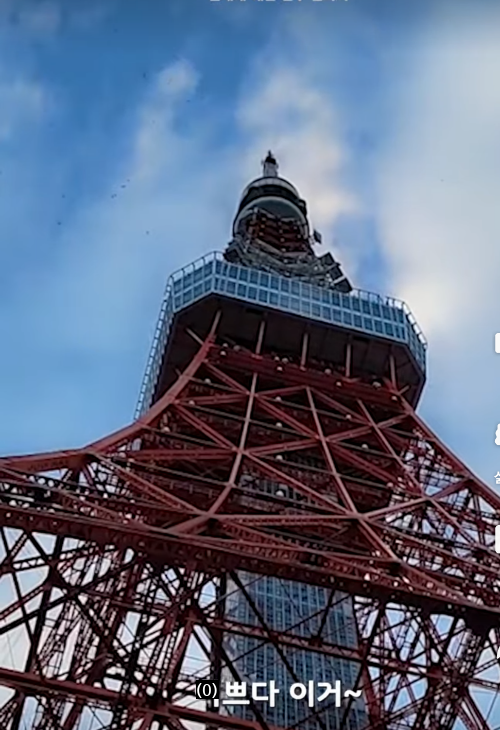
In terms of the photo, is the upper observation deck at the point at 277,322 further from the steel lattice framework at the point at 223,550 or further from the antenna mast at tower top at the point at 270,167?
the antenna mast at tower top at the point at 270,167

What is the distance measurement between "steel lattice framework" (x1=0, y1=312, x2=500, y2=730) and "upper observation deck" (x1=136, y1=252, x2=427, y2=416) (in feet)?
13.1

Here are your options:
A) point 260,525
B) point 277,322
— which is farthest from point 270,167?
point 260,525

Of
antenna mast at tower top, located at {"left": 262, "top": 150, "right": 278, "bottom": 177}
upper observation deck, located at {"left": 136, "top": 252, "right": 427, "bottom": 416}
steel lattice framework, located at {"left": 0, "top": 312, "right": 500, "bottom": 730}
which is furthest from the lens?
antenna mast at tower top, located at {"left": 262, "top": 150, "right": 278, "bottom": 177}

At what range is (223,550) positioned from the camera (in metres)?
14.8

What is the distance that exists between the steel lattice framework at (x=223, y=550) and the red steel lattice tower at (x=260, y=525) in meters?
0.05

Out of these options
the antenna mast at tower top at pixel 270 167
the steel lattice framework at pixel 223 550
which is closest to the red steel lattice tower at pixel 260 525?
the steel lattice framework at pixel 223 550

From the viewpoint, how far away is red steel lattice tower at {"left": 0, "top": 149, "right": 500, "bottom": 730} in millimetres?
15391

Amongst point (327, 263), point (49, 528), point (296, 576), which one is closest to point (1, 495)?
point (49, 528)

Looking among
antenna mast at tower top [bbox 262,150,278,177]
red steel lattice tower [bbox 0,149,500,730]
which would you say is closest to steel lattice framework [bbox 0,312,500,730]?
red steel lattice tower [bbox 0,149,500,730]

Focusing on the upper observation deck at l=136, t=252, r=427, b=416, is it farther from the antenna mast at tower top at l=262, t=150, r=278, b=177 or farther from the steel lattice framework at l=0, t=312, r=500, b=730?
the antenna mast at tower top at l=262, t=150, r=278, b=177

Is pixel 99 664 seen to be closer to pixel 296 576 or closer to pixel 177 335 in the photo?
pixel 296 576

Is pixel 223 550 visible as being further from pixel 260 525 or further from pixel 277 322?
pixel 277 322

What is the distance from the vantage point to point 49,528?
14.8 meters

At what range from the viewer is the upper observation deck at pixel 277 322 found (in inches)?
1173
